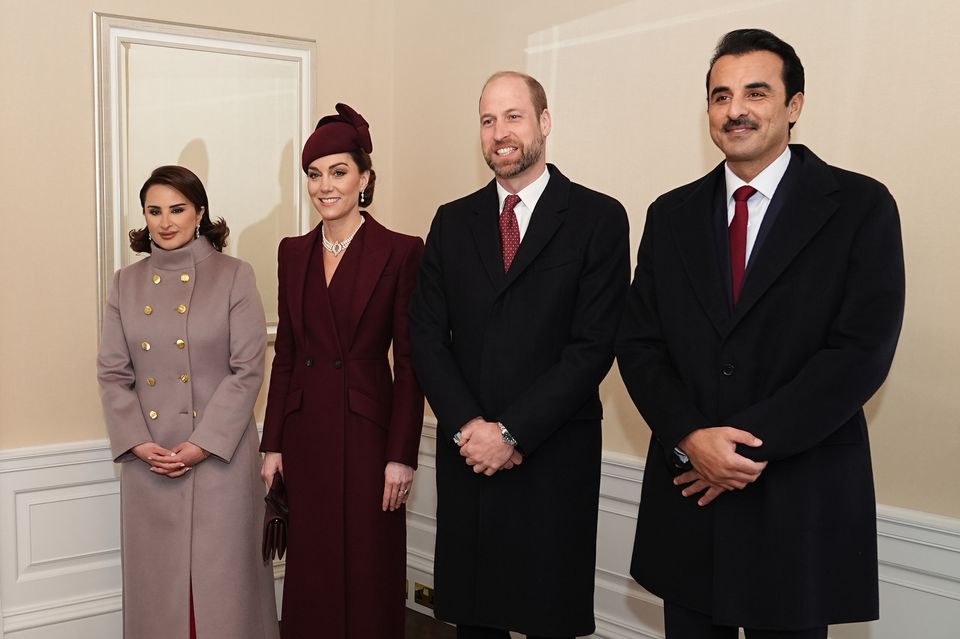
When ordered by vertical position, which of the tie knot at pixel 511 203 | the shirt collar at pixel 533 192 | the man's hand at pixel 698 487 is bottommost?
the man's hand at pixel 698 487

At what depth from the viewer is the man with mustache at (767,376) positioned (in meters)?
1.95

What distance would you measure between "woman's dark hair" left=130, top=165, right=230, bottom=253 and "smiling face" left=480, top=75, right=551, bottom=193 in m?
1.09

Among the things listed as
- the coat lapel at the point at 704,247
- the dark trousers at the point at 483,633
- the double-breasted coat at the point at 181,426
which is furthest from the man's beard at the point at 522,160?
the dark trousers at the point at 483,633

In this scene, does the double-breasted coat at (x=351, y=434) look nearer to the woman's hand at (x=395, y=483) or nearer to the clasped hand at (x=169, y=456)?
the woman's hand at (x=395, y=483)

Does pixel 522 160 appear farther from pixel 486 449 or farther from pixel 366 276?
pixel 486 449

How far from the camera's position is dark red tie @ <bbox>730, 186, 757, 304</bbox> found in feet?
6.89

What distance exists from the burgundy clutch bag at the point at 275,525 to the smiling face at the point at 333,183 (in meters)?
0.88

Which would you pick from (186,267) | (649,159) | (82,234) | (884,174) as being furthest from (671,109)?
(82,234)

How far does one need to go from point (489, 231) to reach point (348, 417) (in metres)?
0.72

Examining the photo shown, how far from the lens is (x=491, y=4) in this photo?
385 cm

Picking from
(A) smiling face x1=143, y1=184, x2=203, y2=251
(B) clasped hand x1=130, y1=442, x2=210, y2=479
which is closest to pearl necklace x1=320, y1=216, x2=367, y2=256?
(A) smiling face x1=143, y1=184, x2=203, y2=251

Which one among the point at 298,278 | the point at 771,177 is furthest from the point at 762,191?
the point at 298,278

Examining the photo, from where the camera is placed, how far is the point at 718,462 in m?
1.99

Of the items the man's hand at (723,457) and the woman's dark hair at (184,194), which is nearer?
the man's hand at (723,457)
